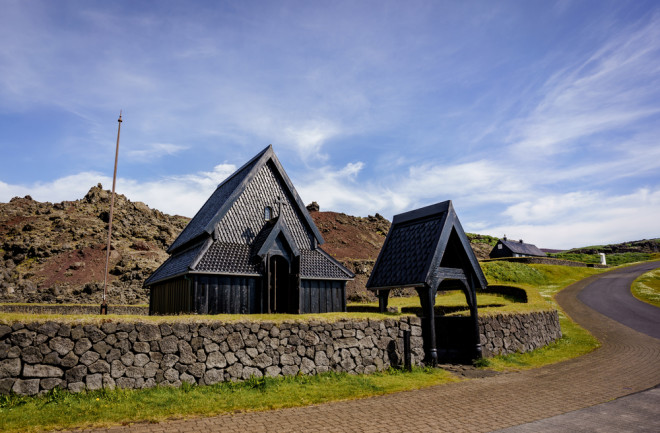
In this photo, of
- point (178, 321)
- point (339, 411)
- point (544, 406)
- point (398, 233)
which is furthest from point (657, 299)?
point (178, 321)

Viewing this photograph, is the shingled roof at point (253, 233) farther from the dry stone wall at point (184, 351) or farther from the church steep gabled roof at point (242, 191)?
the dry stone wall at point (184, 351)

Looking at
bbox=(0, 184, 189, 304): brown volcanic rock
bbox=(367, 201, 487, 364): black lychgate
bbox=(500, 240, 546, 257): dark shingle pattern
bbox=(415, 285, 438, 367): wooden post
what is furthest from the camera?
bbox=(500, 240, 546, 257): dark shingle pattern

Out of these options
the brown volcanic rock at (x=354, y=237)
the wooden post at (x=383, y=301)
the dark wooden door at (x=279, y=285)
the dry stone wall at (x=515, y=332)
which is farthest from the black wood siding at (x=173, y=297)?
the brown volcanic rock at (x=354, y=237)

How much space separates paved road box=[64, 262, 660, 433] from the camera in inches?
317

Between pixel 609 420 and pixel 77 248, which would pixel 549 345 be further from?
pixel 77 248

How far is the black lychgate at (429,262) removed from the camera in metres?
14.8

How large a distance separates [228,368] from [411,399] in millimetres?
4875

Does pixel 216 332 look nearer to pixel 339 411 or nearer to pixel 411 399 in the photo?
pixel 339 411

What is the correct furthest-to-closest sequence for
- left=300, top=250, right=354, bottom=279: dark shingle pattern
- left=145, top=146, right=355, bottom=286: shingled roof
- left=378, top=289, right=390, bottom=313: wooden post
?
1. left=300, top=250, right=354, bottom=279: dark shingle pattern
2. left=145, top=146, right=355, bottom=286: shingled roof
3. left=378, top=289, right=390, bottom=313: wooden post

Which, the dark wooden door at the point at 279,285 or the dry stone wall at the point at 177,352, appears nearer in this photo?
the dry stone wall at the point at 177,352

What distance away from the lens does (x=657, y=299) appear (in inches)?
1276

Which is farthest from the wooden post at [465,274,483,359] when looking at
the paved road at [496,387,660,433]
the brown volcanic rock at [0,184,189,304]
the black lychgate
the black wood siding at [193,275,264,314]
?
the brown volcanic rock at [0,184,189,304]

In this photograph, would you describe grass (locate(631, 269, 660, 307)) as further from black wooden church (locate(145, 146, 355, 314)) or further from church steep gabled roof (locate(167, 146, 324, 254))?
church steep gabled roof (locate(167, 146, 324, 254))

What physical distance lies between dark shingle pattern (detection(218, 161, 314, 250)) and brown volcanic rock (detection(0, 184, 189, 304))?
100ft
